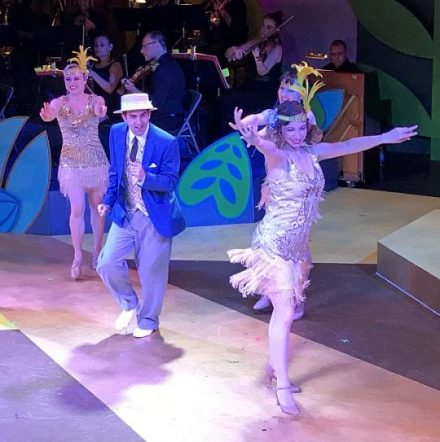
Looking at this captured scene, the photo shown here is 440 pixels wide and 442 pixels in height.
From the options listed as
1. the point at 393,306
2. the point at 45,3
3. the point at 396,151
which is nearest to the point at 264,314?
the point at 393,306

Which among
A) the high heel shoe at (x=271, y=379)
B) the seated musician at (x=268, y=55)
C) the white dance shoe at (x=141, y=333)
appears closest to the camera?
the high heel shoe at (x=271, y=379)

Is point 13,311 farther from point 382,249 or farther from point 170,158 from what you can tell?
point 382,249

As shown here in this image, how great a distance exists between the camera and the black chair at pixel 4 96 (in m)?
9.10

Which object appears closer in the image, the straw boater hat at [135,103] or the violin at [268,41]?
the straw boater hat at [135,103]

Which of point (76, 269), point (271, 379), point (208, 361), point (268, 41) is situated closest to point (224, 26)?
point (268, 41)

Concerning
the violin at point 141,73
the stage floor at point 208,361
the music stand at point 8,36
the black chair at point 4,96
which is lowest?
the stage floor at point 208,361

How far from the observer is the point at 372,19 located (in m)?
10.6

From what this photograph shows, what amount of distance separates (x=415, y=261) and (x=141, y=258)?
1.84 meters

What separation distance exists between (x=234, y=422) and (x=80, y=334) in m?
1.41

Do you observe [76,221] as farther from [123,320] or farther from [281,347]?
[281,347]

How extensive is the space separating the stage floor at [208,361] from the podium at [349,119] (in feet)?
8.05

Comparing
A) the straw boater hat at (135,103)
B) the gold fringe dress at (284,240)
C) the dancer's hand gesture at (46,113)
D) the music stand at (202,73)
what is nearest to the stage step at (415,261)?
the gold fringe dress at (284,240)

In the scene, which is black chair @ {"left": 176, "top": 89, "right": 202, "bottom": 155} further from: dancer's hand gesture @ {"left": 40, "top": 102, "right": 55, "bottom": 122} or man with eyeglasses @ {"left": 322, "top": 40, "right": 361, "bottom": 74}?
dancer's hand gesture @ {"left": 40, "top": 102, "right": 55, "bottom": 122}

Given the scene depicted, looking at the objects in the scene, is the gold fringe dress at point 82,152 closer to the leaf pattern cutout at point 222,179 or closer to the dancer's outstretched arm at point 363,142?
the leaf pattern cutout at point 222,179
